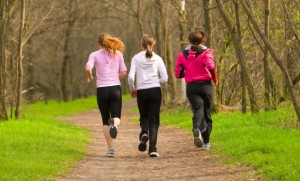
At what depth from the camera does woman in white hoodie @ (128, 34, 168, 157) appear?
10672 mm

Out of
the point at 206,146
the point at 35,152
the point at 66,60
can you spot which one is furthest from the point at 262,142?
the point at 66,60

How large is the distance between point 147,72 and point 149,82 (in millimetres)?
171

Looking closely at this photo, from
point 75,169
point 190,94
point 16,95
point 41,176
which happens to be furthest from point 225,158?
point 16,95

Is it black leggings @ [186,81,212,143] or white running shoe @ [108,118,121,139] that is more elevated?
black leggings @ [186,81,212,143]

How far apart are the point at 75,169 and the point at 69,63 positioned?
37277 mm

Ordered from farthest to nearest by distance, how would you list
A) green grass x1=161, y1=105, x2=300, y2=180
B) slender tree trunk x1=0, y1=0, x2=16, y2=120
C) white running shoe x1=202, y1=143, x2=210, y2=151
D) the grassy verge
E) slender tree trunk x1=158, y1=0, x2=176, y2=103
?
slender tree trunk x1=158, y1=0, x2=176, y2=103, slender tree trunk x1=0, y1=0, x2=16, y2=120, white running shoe x1=202, y1=143, x2=210, y2=151, the grassy verge, green grass x1=161, y1=105, x2=300, y2=180

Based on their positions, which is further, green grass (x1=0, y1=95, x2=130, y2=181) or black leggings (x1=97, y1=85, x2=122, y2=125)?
black leggings (x1=97, y1=85, x2=122, y2=125)

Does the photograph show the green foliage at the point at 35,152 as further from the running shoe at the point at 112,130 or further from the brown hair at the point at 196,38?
the brown hair at the point at 196,38

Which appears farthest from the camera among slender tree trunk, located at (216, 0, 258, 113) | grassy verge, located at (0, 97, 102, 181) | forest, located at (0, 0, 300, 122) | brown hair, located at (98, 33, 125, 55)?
forest, located at (0, 0, 300, 122)

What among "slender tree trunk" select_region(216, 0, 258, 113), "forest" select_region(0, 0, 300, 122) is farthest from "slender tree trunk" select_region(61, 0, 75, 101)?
"slender tree trunk" select_region(216, 0, 258, 113)

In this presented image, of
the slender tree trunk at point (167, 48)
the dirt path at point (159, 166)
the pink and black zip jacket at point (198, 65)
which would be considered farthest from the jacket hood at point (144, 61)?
the slender tree trunk at point (167, 48)

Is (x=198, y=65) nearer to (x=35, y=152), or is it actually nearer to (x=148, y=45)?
(x=148, y=45)

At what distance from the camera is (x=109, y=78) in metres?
10.8

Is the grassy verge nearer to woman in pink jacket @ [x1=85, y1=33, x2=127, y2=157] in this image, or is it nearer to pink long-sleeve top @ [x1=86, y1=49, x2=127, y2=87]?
woman in pink jacket @ [x1=85, y1=33, x2=127, y2=157]
